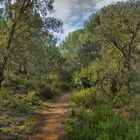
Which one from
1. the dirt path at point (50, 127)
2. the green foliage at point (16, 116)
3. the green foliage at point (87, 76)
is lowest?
the dirt path at point (50, 127)

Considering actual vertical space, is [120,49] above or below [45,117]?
above

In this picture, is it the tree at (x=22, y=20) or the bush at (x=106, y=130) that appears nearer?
the bush at (x=106, y=130)

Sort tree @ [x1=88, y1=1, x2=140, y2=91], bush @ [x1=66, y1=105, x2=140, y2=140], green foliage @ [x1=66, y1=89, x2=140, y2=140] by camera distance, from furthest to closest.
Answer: tree @ [x1=88, y1=1, x2=140, y2=91] < green foliage @ [x1=66, y1=89, x2=140, y2=140] < bush @ [x1=66, y1=105, x2=140, y2=140]

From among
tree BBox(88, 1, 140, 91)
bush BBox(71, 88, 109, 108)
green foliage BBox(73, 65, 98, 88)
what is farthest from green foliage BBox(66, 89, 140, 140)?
green foliage BBox(73, 65, 98, 88)

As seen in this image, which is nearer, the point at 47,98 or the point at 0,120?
the point at 0,120

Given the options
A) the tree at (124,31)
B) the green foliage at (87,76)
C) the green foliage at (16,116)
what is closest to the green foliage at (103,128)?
the green foliage at (16,116)

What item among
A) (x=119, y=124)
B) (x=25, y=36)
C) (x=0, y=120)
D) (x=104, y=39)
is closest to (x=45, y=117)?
(x=0, y=120)

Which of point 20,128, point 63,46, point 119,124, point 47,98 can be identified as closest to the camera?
point 119,124

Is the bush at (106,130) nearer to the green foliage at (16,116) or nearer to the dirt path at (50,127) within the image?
the dirt path at (50,127)

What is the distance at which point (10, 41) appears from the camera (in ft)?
55.7

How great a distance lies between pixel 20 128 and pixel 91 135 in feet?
14.1

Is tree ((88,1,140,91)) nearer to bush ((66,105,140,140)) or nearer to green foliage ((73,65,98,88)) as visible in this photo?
green foliage ((73,65,98,88))

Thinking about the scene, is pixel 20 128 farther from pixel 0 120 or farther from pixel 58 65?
pixel 58 65

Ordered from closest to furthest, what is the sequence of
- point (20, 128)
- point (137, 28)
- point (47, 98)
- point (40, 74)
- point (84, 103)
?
point (20, 128), point (84, 103), point (137, 28), point (47, 98), point (40, 74)
